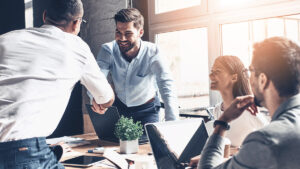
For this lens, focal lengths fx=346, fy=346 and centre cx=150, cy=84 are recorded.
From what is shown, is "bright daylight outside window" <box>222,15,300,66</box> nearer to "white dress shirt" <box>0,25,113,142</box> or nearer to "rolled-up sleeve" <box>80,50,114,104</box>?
"rolled-up sleeve" <box>80,50,114,104</box>

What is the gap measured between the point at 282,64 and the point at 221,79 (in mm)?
1091

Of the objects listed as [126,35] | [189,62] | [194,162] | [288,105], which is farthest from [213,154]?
[189,62]

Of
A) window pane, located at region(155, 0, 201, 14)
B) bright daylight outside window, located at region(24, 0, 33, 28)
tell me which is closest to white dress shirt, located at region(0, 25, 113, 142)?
window pane, located at region(155, 0, 201, 14)

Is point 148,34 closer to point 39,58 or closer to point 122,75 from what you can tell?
point 122,75

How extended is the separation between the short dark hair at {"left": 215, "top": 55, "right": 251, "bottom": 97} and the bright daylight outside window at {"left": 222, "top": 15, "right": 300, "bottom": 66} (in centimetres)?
45

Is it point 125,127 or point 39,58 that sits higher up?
point 39,58

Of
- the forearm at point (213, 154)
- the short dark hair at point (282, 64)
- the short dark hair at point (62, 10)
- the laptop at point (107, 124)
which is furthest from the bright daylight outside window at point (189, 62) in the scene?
the short dark hair at point (282, 64)

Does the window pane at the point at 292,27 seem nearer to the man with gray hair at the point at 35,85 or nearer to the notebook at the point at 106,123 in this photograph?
the notebook at the point at 106,123

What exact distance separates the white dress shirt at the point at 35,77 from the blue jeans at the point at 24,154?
0.11ft

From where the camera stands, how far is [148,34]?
12.4 ft

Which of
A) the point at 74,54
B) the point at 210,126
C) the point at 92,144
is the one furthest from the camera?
the point at 92,144

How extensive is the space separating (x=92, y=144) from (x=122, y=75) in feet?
2.42

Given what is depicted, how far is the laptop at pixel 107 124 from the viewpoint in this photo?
7.13 ft

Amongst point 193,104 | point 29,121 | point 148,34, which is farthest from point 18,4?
point 29,121
